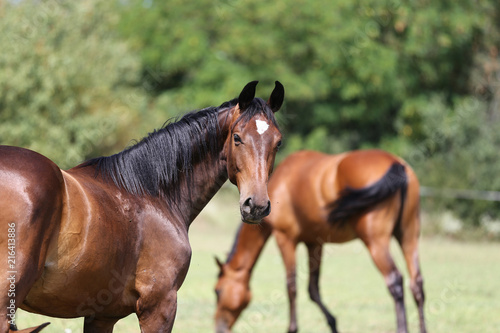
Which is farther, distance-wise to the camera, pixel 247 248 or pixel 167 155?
pixel 247 248

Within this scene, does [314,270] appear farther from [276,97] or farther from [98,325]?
[98,325]

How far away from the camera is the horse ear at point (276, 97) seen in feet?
11.3

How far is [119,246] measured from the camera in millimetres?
2979

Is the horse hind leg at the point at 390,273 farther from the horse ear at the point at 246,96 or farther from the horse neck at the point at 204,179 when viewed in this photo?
the horse ear at the point at 246,96

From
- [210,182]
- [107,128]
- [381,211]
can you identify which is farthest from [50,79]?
[210,182]

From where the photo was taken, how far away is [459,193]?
17.0 m

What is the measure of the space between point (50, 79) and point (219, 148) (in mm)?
15477

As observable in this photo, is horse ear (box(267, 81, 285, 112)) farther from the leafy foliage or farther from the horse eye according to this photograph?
the leafy foliage

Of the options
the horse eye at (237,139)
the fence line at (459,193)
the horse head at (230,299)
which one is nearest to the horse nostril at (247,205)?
the horse eye at (237,139)

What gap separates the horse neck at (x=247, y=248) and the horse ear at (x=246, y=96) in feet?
11.0

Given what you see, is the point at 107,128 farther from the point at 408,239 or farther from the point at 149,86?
the point at 408,239

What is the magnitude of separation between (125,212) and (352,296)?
640 centimetres

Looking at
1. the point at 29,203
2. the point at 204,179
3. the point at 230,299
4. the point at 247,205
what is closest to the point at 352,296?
the point at 230,299

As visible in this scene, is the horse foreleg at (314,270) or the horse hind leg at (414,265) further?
the horse foreleg at (314,270)
